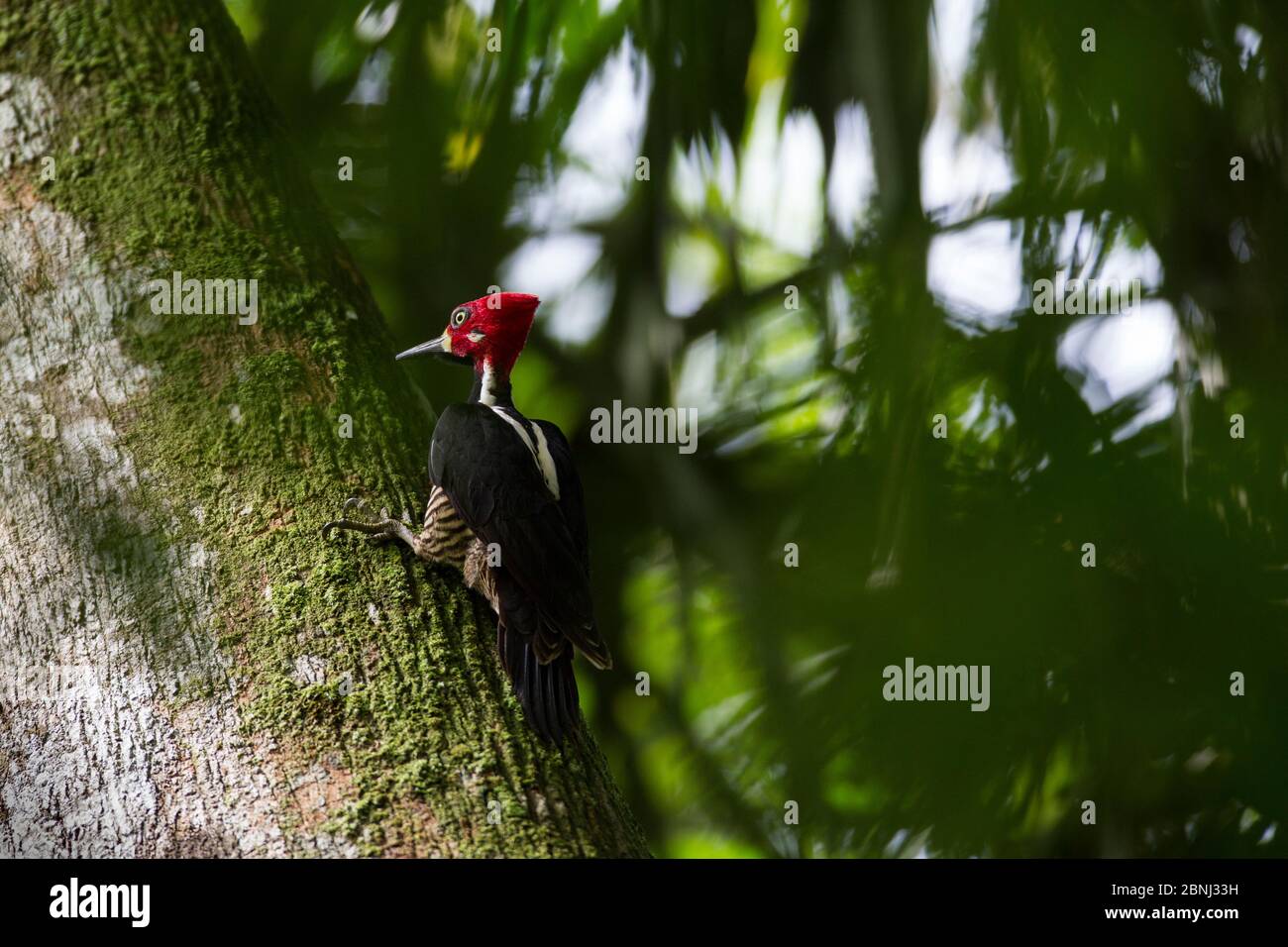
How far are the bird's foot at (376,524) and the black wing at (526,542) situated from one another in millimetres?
117

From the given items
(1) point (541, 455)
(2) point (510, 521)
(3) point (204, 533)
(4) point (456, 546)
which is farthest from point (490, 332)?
(3) point (204, 533)

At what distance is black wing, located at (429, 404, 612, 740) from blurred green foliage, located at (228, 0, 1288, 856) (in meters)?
0.37

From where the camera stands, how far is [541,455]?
1.79 meters

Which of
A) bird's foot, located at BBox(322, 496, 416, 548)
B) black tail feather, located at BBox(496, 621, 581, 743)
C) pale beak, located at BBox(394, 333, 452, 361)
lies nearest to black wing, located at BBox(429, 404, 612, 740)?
black tail feather, located at BBox(496, 621, 581, 743)

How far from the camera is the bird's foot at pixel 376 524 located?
145cm

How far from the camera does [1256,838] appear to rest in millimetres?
1768

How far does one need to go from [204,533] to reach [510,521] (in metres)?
0.47

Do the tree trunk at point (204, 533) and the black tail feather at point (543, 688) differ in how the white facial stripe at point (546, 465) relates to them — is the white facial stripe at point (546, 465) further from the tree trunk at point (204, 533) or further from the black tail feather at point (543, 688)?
the black tail feather at point (543, 688)

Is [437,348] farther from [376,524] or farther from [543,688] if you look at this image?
[543,688]

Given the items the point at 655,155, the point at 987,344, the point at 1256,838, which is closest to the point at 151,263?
the point at 655,155

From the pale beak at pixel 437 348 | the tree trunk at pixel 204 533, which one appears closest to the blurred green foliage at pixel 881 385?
the pale beak at pixel 437 348

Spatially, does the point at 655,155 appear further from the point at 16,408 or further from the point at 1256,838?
the point at 1256,838

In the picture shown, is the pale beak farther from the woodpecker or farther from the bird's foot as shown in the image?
the bird's foot

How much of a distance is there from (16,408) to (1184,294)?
1957 millimetres
